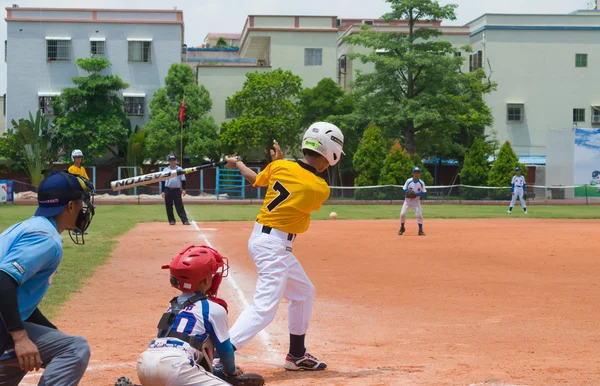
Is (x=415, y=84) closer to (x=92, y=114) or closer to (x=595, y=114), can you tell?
(x=595, y=114)

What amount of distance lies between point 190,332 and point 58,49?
5812 cm

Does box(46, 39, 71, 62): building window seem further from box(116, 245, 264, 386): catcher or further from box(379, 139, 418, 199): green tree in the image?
box(116, 245, 264, 386): catcher

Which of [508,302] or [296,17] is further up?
[296,17]

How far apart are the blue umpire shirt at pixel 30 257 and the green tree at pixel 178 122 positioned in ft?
163

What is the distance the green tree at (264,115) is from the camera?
54531 millimetres

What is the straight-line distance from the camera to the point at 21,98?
192 feet

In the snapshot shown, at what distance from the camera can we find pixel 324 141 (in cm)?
692

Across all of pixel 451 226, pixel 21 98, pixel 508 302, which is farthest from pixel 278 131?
pixel 508 302

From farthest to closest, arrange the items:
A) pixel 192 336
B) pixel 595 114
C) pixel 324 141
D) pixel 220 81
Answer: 1. pixel 595 114
2. pixel 220 81
3. pixel 324 141
4. pixel 192 336

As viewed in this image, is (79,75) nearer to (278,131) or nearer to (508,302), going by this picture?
(278,131)

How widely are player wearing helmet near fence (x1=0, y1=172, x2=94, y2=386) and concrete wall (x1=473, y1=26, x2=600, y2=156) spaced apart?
63593 millimetres

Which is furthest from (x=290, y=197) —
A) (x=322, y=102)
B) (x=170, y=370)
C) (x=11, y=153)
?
(x=11, y=153)

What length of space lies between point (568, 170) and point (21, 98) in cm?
4239

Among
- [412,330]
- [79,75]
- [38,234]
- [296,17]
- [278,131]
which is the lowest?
[412,330]
